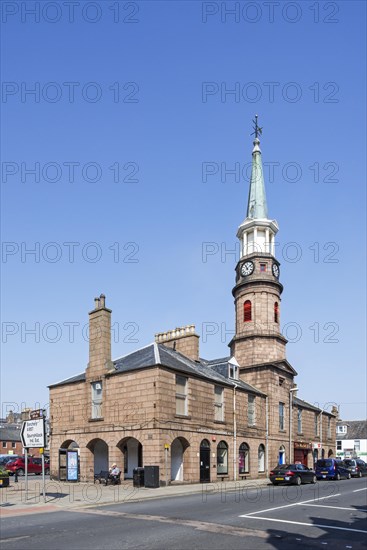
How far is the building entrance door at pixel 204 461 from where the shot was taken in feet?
108

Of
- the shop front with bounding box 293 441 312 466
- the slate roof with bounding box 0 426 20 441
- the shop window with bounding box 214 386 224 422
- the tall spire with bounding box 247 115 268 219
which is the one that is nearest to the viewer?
the shop window with bounding box 214 386 224 422

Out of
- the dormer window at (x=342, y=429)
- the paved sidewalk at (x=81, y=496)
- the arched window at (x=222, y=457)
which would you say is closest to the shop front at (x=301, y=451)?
the arched window at (x=222, y=457)

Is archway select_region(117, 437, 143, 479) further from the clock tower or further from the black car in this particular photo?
the clock tower

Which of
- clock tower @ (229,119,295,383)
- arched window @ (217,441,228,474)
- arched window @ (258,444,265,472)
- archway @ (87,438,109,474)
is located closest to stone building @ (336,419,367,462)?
clock tower @ (229,119,295,383)

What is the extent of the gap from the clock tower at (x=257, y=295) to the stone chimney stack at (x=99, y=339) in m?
16.3

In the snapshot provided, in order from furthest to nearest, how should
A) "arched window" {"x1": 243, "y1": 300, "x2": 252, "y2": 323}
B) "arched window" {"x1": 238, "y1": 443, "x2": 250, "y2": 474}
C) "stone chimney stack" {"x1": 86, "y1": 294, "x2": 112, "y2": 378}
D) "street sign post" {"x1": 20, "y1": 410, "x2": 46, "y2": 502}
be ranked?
"arched window" {"x1": 243, "y1": 300, "x2": 252, "y2": 323}
"arched window" {"x1": 238, "y1": 443, "x2": 250, "y2": 474}
"stone chimney stack" {"x1": 86, "y1": 294, "x2": 112, "y2": 378}
"street sign post" {"x1": 20, "y1": 410, "x2": 46, "y2": 502}

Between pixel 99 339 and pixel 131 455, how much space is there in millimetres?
7882

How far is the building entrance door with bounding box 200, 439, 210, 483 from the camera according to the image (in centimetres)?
3288

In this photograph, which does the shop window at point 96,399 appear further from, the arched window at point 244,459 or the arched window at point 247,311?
the arched window at point 247,311

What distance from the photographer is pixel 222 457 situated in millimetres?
35969

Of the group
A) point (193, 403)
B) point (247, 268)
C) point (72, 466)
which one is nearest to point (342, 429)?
point (247, 268)

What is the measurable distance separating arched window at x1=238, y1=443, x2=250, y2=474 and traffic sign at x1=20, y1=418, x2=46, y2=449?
19.1 m

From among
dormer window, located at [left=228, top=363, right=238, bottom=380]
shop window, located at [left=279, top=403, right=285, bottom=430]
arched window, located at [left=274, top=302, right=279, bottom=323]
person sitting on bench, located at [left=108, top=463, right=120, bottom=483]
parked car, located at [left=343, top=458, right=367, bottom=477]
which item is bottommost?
parked car, located at [left=343, top=458, right=367, bottom=477]

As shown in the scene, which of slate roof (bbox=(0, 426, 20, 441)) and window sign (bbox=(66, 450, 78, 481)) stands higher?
window sign (bbox=(66, 450, 78, 481))
